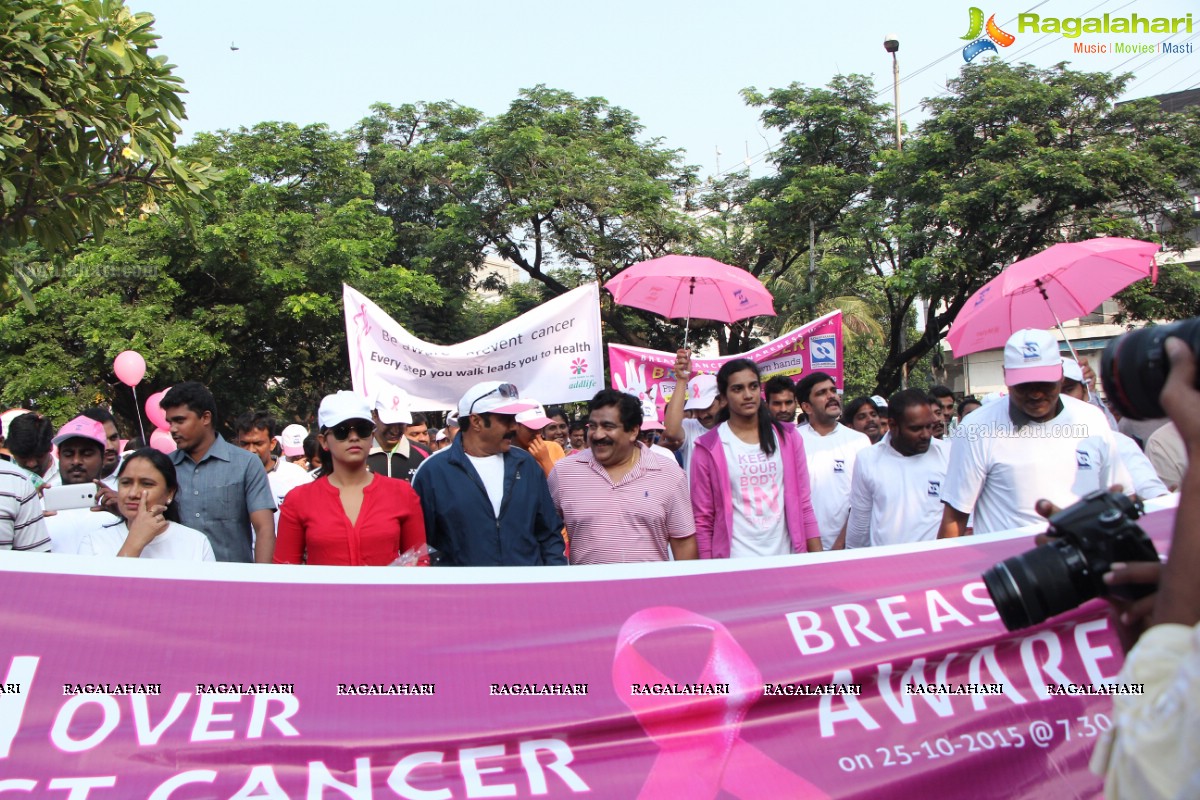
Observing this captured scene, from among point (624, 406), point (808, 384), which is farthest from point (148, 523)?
point (808, 384)

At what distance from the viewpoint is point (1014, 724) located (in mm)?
2830

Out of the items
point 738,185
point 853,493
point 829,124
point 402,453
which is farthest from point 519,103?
point 853,493

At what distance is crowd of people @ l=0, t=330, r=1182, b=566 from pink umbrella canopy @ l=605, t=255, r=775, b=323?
3.02m

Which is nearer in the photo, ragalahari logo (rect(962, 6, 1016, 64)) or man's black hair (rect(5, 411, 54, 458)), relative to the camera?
man's black hair (rect(5, 411, 54, 458))

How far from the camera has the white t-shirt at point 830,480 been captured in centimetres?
542

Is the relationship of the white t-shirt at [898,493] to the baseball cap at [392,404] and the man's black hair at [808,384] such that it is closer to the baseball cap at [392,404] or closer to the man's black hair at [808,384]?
the man's black hair at [808,384]

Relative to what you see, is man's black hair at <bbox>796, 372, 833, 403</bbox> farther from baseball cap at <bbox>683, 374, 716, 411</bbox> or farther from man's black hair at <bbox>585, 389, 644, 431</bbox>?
man's black hair at <bbox>585, 389, 644, 431</bbox>

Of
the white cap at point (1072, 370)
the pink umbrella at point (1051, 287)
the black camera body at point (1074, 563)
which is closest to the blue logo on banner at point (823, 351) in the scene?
the pink umbrella at point (1051, 287)

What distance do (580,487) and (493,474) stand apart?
0.38 meters

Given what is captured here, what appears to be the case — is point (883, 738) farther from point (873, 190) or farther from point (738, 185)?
point (738, 185)

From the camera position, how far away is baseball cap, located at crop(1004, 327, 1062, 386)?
3.89 metres

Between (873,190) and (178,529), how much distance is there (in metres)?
18.9

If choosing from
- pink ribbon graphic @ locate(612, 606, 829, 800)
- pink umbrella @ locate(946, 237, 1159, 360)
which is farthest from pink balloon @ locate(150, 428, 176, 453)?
pink ribbon graphic @ locate(612, 606, 829, 800)

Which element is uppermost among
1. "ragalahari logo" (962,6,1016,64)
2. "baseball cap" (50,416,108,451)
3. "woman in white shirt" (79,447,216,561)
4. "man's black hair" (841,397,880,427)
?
"ragalahari logo" (962,6,1016,64)
